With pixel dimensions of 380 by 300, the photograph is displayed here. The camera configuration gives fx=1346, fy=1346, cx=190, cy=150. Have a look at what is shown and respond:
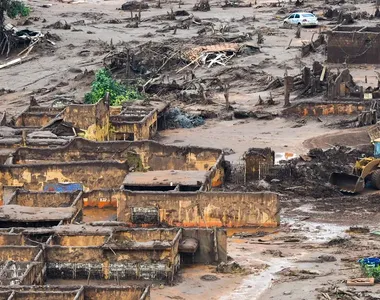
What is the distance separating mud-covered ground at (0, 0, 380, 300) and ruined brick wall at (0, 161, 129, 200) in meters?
1.90

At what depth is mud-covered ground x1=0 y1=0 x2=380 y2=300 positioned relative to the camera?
102 feet

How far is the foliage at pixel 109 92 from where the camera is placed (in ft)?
161

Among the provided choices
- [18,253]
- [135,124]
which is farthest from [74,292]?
[135,124]

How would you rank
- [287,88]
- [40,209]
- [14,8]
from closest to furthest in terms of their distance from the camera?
[40,209] → [287,88] → [14,8]

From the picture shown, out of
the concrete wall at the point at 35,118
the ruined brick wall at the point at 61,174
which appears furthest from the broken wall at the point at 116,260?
the concrete wall at the point at 35,118

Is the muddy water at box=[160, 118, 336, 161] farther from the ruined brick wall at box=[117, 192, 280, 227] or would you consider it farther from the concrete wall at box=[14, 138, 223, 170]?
the ruined brick wall at box=[117, 192, 280, 227]

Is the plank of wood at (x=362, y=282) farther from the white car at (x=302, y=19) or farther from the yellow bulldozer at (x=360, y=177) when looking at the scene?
the white car at (x=302, y=19)

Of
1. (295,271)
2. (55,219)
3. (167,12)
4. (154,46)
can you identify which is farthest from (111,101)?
(167,12)

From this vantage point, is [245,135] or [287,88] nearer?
[245,135]

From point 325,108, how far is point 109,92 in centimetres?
793

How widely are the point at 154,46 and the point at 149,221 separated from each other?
2485 centimetres

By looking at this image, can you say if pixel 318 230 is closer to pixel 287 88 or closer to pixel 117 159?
pixel 117 159

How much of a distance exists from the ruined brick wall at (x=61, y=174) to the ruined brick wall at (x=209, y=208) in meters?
3.02

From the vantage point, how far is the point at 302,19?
65375mm
